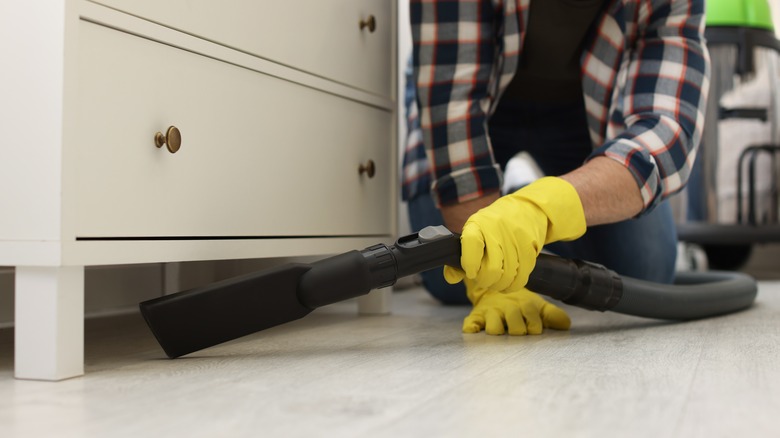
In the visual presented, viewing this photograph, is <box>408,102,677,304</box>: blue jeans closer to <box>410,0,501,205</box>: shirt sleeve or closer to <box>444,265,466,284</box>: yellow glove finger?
<box>410,0,501,205</box>: shirt sleeve

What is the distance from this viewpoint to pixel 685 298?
1.06m

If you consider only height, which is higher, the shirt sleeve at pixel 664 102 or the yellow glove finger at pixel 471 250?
the shirt sleeve at pixel 664 102

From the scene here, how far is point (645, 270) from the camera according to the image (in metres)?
1.35

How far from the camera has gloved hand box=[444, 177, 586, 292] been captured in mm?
804

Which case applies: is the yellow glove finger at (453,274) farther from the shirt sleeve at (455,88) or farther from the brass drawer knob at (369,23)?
the brass drawer knob at (369,23)

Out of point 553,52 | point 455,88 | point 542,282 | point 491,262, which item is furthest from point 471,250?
point 553,52

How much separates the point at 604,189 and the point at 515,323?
20 cm

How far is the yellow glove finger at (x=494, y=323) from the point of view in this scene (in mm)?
967

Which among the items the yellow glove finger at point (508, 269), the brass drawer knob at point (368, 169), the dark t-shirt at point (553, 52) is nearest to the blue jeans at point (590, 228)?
the dark t-shirt at point (553, 52)

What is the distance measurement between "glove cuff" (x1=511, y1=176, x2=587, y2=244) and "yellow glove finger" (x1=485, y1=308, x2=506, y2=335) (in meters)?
0.13

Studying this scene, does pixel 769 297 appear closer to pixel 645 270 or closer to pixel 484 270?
pixel 645 270

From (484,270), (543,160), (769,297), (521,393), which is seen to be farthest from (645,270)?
(521,393)

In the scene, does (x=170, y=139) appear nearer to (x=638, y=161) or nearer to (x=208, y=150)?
(x=208, y=150)

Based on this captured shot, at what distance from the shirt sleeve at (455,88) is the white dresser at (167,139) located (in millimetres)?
119
